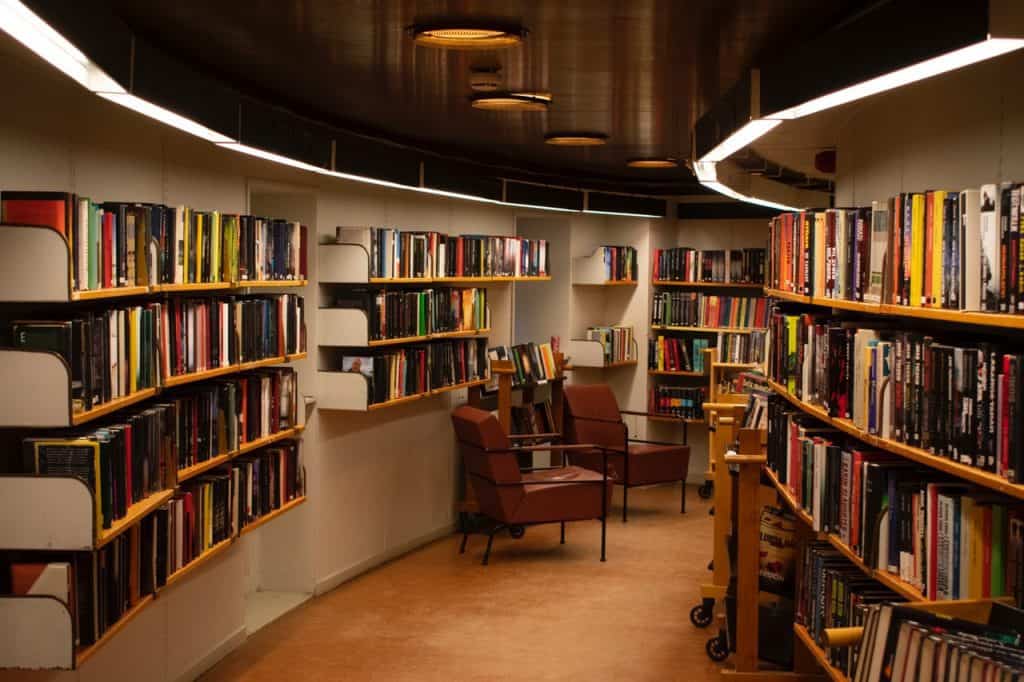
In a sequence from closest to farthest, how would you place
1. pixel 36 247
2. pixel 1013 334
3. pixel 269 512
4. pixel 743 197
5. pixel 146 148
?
pixel 1013 334 → pixel 36 247 → pixel 146 148 → pixel 269 512 → pixel 743 197

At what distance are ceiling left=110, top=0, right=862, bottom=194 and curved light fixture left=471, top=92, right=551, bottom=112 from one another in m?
0.10

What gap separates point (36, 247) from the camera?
3818 millimetres

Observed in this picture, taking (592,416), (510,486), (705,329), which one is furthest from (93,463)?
(705,329)

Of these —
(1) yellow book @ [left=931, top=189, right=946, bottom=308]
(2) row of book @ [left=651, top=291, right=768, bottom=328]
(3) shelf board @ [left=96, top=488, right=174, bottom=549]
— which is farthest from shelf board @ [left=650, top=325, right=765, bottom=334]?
(1) yellow book @ [left=931, top=189, right=946, bottom=308]

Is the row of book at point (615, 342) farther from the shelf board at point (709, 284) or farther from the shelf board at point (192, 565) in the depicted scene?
the shelf board at point (192, 565)

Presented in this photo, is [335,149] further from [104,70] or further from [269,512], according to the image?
[104,70]

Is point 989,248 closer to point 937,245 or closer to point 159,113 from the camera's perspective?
point 937,245

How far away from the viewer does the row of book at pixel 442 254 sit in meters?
7.75

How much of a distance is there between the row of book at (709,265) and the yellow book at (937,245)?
883 cm

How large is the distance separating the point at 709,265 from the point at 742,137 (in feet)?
24.7

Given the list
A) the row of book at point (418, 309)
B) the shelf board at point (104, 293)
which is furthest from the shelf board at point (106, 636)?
the row of book at point (418, 309)

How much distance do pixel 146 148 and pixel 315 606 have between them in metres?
3.34

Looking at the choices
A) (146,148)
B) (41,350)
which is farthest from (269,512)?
(41,350)

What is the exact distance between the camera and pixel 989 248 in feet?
9.36
